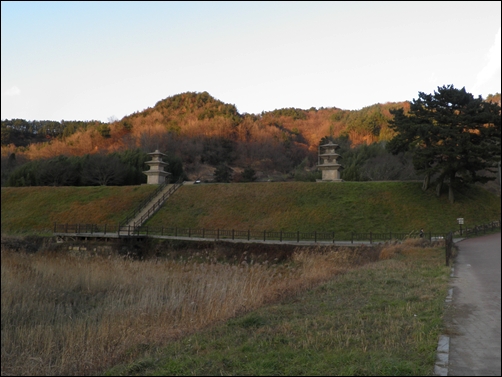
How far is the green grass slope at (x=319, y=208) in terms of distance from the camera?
100 feet

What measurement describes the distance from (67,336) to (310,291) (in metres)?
5.67

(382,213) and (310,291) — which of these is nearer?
(310,291)

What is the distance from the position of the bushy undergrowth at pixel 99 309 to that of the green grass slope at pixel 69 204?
23.6 m

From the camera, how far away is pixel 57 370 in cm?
593

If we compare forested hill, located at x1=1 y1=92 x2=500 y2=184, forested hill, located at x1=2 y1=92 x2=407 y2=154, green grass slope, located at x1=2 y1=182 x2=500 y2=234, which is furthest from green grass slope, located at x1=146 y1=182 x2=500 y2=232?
forested hill, located at x1=2 y1=92 x2=407 y2=154

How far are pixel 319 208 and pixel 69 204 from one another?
25933 mm

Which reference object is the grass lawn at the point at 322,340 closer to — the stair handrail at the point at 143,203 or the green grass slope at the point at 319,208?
the green grass slope at the point at 319,208

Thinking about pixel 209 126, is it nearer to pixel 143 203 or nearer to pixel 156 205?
pixel 143 203

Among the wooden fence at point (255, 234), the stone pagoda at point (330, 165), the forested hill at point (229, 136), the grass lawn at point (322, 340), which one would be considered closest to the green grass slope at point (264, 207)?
the wooden fence at point (255, 234)

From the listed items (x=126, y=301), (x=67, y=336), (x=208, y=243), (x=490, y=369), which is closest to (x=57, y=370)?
(x=67, y=336)

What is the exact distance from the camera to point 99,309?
9680mm

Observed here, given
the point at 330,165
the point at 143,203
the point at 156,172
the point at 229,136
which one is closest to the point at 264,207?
the point at 330,165

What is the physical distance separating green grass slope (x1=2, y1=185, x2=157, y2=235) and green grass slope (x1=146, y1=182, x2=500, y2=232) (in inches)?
183

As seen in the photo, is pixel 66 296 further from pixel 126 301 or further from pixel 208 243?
pixel 208 243
